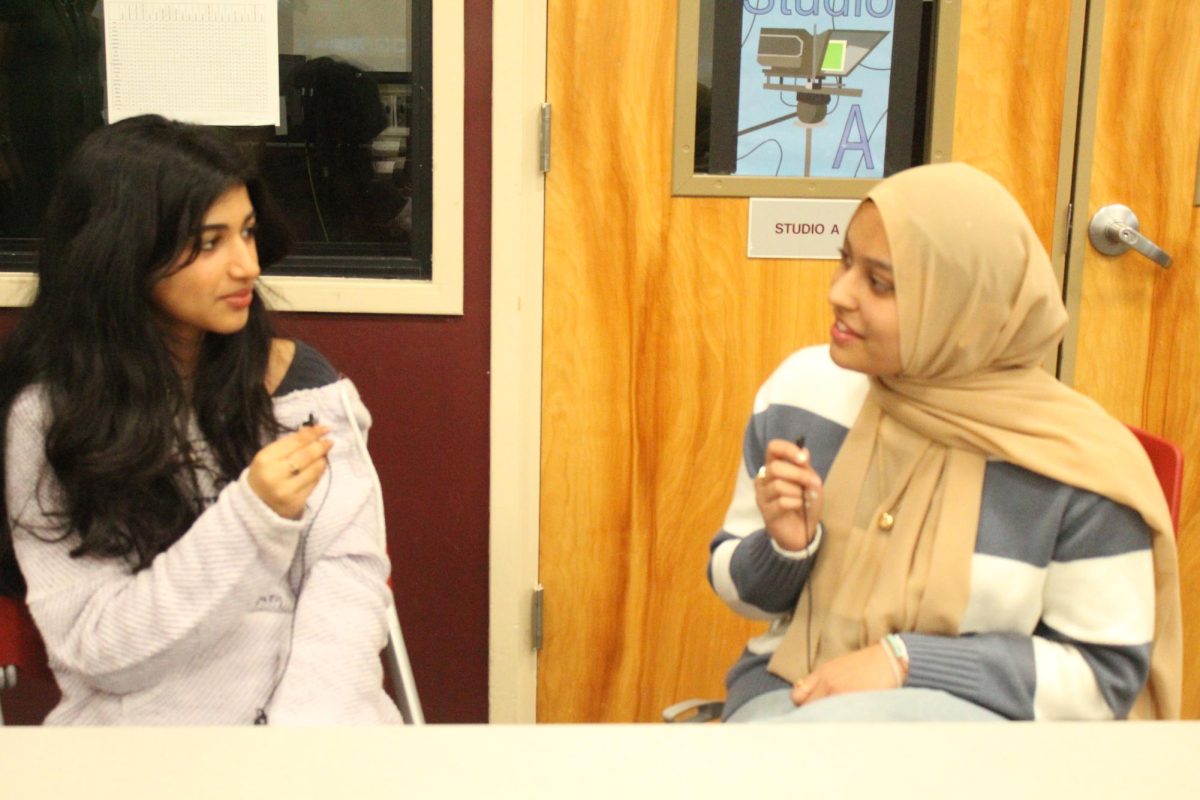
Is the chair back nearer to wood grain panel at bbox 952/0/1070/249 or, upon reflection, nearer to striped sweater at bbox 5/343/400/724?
wood grain panel at bbox 952/0/1070/249

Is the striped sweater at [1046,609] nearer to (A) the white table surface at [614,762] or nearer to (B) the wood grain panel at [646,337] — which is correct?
(A) the white table surface at [614,762]

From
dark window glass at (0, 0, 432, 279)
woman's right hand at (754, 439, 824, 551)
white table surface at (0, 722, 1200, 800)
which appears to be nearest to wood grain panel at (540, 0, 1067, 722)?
dark window glass at (0, 0, 432, 279)

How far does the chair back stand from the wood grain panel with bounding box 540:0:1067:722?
0.89 metres

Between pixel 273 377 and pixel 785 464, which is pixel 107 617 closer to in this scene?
pixel 273 377

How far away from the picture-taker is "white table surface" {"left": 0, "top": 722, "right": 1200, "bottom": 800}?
2.16ft

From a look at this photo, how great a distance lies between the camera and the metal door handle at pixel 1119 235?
2273 mm

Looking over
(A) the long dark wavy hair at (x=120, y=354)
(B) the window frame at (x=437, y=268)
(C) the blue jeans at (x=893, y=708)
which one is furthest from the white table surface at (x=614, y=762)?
(B) the window frame at (x=437, y=268)

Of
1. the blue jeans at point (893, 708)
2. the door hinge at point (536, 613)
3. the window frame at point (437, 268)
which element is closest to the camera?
the blue jeans at point (893, 708)

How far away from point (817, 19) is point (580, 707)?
144cm

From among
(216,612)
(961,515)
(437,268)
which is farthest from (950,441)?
(437,268)

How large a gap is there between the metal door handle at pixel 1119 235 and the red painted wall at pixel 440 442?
118 cm

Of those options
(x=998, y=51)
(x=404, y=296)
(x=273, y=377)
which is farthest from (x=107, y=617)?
(x=998, y=51)

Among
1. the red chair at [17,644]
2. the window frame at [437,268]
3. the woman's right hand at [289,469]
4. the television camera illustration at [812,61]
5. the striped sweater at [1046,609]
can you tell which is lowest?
the red chair at [17,644]

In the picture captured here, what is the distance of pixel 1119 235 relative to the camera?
228 centimetres
